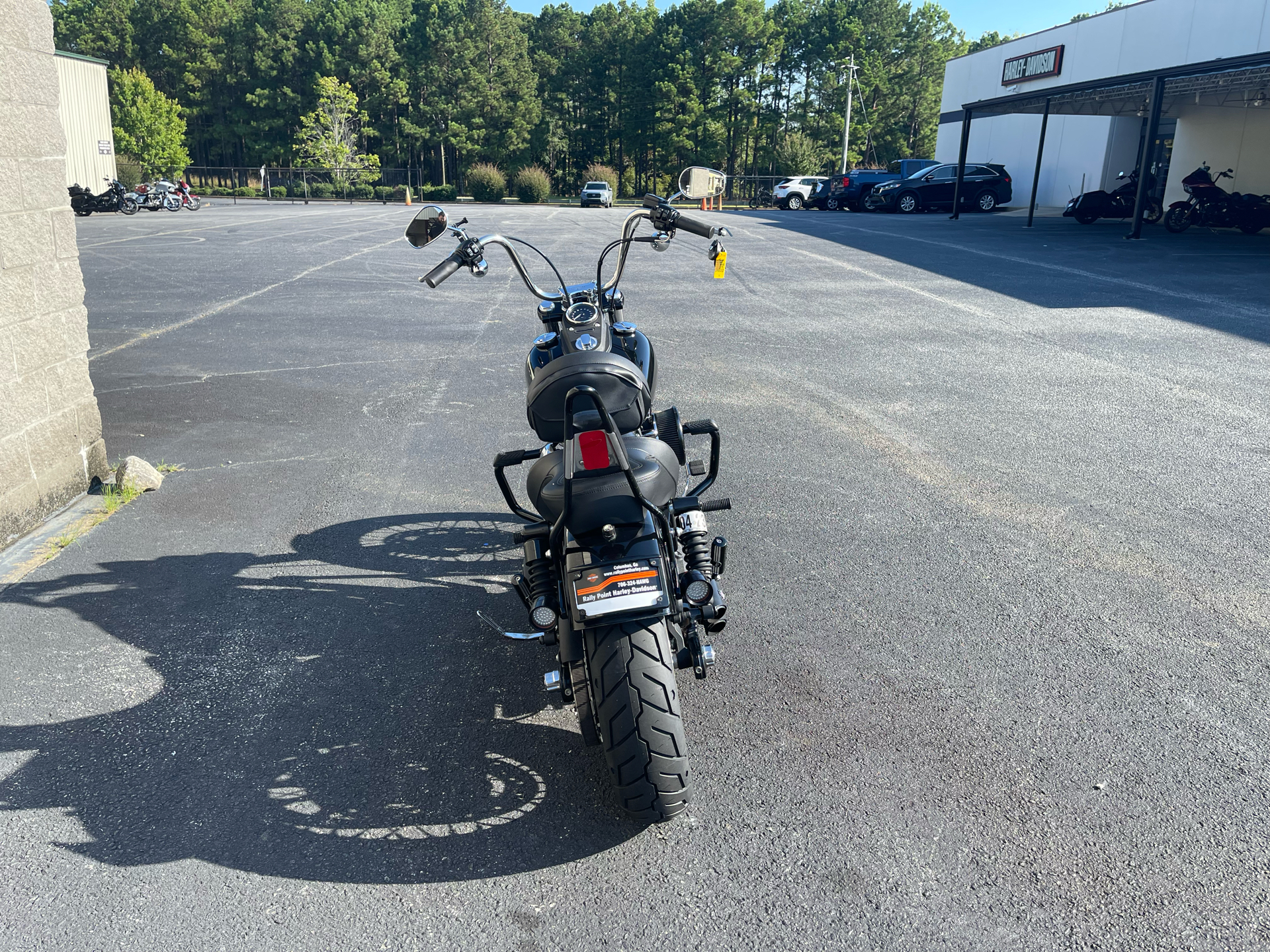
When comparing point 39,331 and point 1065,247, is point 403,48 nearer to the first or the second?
point 1065,247

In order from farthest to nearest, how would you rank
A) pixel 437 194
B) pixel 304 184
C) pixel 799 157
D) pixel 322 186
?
pixel 799 157 < pixel 437 194 < pixel 322 186 < pixel 304 184

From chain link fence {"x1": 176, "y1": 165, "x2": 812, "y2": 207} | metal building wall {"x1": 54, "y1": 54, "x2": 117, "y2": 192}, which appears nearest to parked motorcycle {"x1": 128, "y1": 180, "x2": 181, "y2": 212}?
metal building wall {"x1": 54, "y1": 54, "x2": 117, "y2": 192}

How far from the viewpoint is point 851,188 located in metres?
36.8

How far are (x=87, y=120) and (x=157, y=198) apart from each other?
29.5ft

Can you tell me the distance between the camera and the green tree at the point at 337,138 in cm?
6184

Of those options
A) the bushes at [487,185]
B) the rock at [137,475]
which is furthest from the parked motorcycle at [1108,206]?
the bushes at [487,185]

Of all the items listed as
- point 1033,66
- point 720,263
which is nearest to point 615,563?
point 720,263

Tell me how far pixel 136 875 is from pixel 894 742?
7.70ft

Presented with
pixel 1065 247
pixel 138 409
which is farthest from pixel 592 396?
pixel 1065 247

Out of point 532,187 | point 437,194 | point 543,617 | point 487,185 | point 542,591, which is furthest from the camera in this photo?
point 437,194

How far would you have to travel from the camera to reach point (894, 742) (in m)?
3.23

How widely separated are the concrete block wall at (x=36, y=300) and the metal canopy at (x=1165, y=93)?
838 inches

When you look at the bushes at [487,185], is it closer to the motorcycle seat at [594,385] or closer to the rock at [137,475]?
the rock at [137,475]

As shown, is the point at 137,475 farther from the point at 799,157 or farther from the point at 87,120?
the point at 799,157
